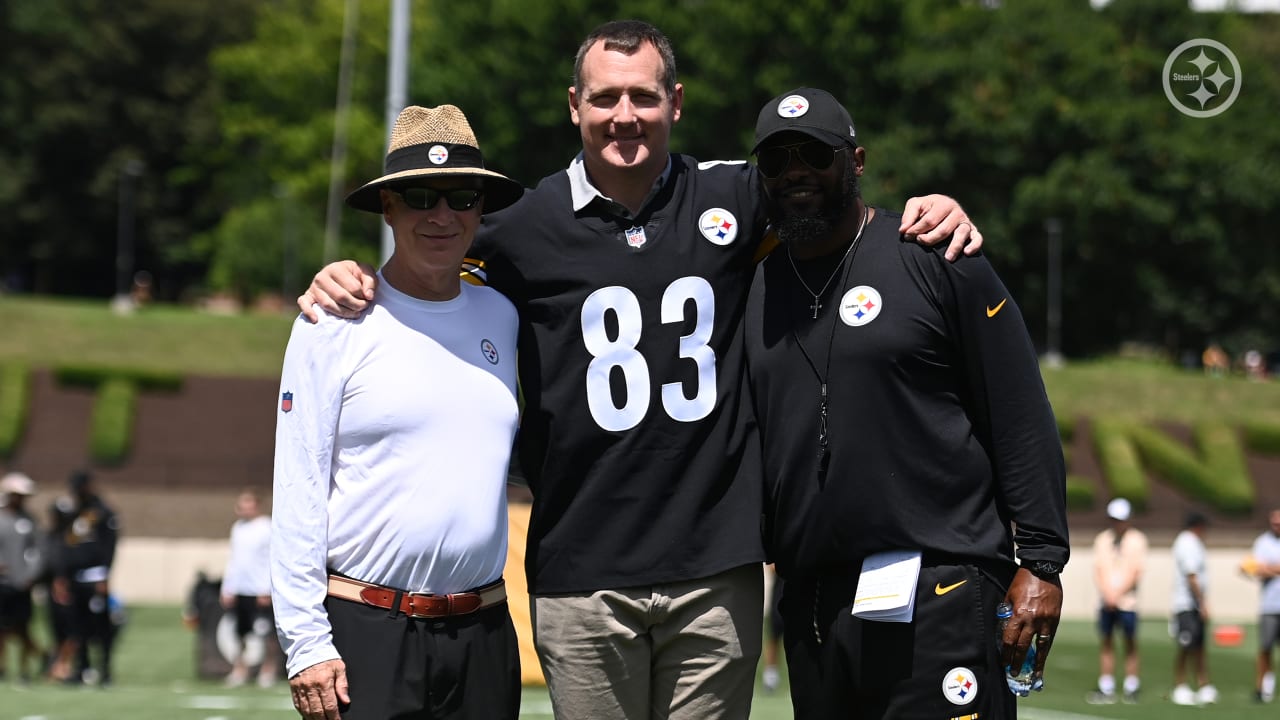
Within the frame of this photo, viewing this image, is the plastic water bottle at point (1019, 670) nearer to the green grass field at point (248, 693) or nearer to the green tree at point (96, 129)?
the green grass field at point (248, 693)

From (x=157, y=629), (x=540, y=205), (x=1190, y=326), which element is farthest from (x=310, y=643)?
(x=1190, y=326)

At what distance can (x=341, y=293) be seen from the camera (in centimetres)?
428

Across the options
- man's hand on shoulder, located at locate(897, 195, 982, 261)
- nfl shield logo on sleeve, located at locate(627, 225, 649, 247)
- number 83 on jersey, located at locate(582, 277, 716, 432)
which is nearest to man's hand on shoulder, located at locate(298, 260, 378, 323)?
number 83 on jersey, located at locate(582, 277, 716, 432)

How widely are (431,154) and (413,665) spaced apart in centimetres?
143

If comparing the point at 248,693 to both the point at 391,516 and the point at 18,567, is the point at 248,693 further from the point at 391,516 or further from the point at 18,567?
the point at 391,516

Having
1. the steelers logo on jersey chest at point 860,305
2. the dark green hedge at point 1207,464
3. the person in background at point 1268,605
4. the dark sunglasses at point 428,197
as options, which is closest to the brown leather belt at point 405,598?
the dark sunglasses at point 428,197

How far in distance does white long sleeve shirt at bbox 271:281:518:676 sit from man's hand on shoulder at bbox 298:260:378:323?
0.03m

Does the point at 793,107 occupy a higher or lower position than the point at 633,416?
Answer: higher

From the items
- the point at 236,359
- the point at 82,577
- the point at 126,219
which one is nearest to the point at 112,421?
the point at 236,359

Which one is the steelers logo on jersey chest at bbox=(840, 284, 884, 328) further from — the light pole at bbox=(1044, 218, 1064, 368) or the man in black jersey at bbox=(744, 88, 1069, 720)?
the light pole at bbox=(1044, 218, 1064, 368)

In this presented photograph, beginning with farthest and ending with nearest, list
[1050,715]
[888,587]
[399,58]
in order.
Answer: [399,58] < [1050,715] < [888,587]

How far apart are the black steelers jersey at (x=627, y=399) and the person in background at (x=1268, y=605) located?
13.7m

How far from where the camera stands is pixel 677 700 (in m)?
4.63

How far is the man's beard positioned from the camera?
14.5 ft
